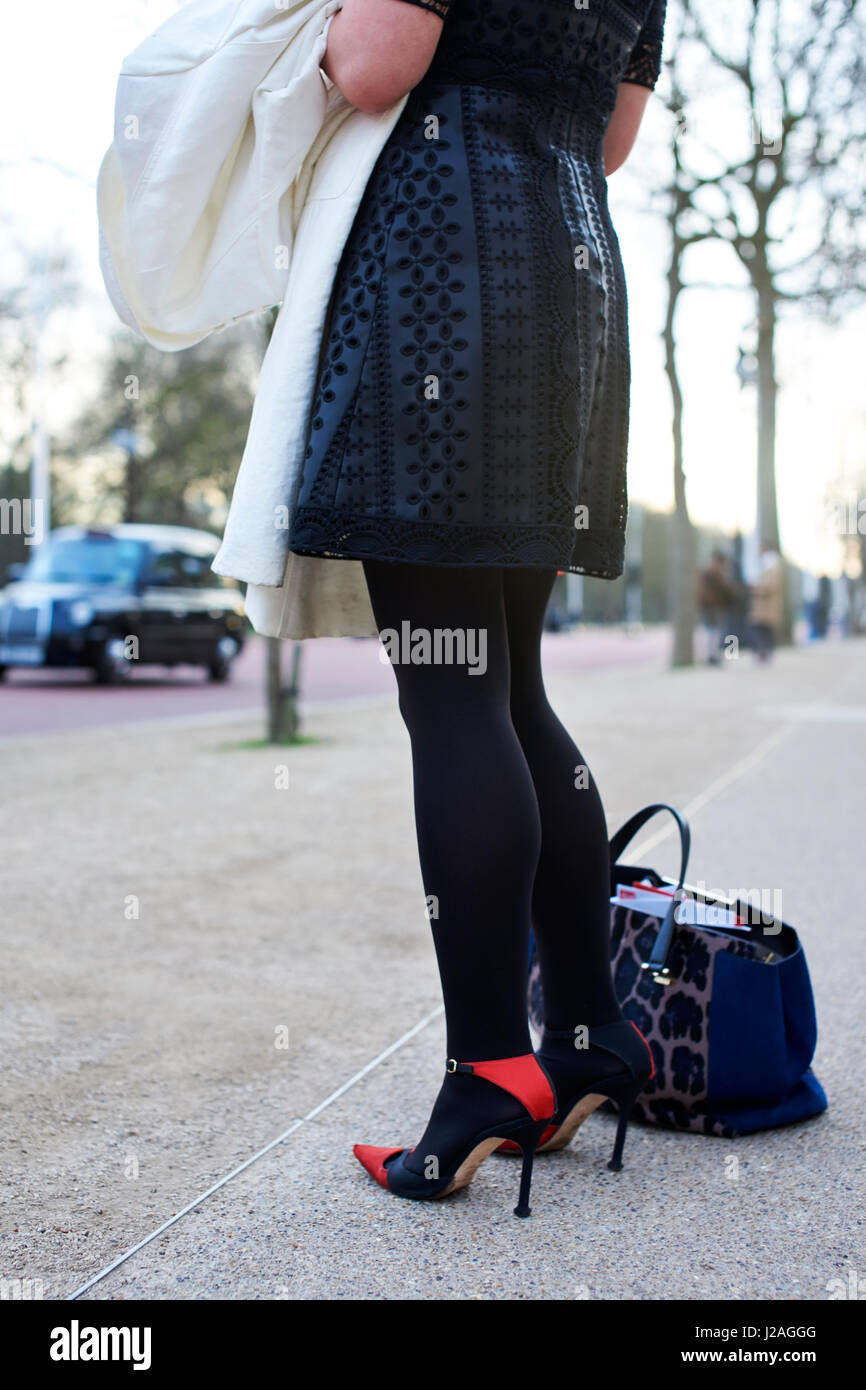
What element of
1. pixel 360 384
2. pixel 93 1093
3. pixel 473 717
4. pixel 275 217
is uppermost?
pixel 275 217

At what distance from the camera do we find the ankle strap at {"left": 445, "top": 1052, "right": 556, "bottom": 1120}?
1.64m

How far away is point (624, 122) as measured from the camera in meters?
2.08

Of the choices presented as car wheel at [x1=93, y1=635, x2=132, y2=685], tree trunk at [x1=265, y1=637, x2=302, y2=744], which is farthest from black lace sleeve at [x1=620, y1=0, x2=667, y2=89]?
car wheel at [x1=93, y1=635, x2=132, y2=685]

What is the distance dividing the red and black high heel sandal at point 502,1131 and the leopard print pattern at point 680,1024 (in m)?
0.31

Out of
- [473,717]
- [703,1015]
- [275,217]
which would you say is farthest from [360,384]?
[703,1015]

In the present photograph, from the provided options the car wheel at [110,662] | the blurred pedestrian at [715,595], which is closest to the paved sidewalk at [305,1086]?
the car wheel at [110,662]

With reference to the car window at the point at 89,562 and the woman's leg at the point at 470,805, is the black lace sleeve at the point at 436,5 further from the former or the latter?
the car window at the point at 89,562

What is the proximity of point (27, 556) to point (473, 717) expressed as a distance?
42.3 metres

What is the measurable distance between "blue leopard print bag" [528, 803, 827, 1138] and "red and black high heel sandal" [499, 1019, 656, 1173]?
0.13 m

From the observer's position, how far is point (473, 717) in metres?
1.67

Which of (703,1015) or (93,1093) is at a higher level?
(703,1015)

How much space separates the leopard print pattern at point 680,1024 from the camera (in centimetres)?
193

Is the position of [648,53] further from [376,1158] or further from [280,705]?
[280,705]
